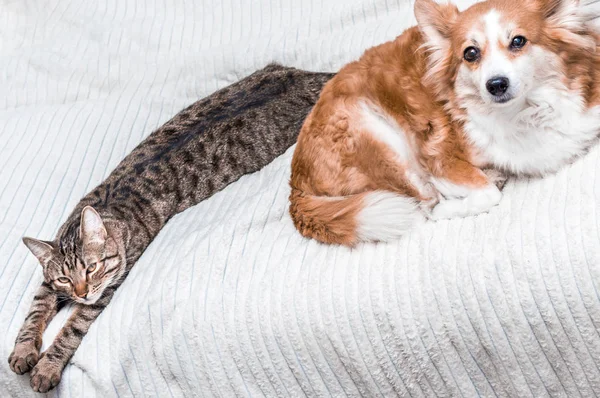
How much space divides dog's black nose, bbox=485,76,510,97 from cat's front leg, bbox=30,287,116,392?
1.11 metres

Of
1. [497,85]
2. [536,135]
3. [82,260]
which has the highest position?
[497,85]

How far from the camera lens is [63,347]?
1.81 meters

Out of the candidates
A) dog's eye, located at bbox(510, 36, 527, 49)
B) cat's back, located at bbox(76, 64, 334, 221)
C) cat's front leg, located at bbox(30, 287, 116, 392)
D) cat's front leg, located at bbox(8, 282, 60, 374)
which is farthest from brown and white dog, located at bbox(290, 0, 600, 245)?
cat's front leg, located at bbox(8, 282, 60, 374)

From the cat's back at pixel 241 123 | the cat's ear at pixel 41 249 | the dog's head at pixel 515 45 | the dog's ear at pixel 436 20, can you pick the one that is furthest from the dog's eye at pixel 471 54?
the cat's ear at pixel 41 249

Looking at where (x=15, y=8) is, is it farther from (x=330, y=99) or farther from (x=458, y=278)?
(x=458, y=278)

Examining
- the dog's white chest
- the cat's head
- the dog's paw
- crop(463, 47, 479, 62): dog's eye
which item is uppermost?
crop(463, 47, 479, 62): dog's eye

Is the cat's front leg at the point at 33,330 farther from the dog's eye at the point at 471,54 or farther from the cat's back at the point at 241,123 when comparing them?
the dog's eye at the point at 471,54

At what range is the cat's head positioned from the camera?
192cm

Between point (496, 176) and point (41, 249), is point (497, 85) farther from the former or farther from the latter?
point (41, 249)

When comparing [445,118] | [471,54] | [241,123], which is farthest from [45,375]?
[471,54]

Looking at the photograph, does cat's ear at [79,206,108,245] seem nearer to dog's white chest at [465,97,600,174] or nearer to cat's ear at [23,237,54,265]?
cat's ear at [23,237,54,265]

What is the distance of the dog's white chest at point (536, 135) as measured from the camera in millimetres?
1629

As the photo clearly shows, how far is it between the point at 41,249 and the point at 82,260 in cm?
11

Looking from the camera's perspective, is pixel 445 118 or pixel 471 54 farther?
pixel 445 118
